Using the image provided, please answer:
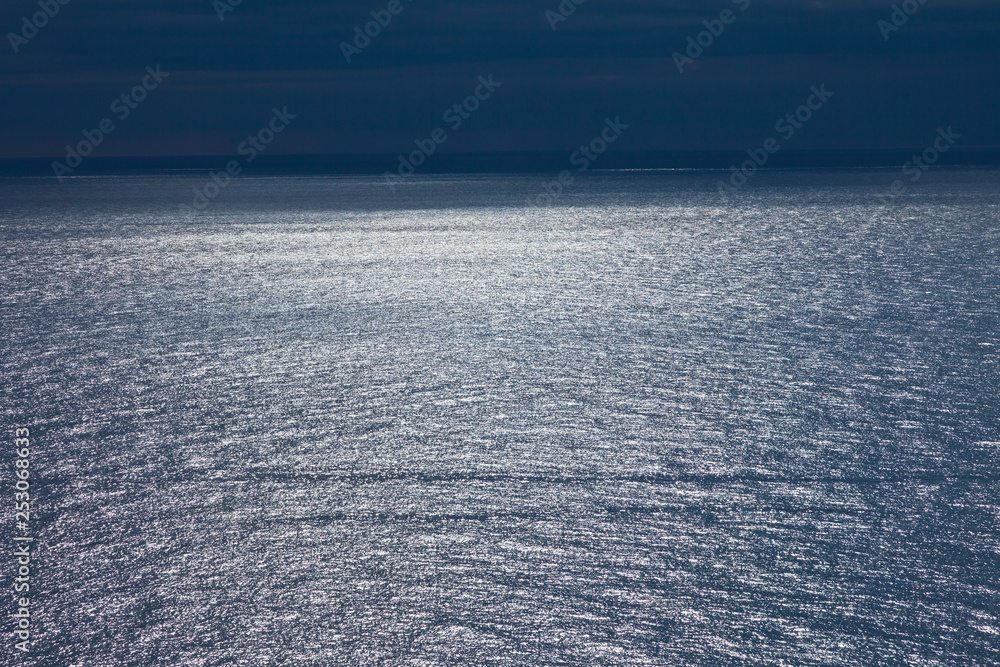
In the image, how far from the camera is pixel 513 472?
526 centimetres

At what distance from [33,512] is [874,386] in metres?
5.25

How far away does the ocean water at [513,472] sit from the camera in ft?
11.8

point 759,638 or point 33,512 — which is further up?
point 759,638

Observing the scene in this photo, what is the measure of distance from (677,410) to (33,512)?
370 centimetres

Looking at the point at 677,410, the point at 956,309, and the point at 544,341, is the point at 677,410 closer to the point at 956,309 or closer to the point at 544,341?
the point at 544,341

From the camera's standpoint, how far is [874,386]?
7094mm

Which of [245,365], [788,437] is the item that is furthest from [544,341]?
[788,437]

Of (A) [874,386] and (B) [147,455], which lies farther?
(A) [874,386]

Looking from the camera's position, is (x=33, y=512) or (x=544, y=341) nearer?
(x=33, y=512)

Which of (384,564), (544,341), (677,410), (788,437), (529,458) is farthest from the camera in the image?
(544,341)

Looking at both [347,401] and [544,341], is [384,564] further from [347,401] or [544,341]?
[544,341]

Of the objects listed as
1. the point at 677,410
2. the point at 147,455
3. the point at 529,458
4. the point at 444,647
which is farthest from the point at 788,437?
the point at 147,455

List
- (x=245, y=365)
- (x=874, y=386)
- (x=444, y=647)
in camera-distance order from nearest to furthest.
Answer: (x=444, y=647) < (x=874, y=386) < (x=245, y=365)

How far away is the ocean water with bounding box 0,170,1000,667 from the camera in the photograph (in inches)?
141
